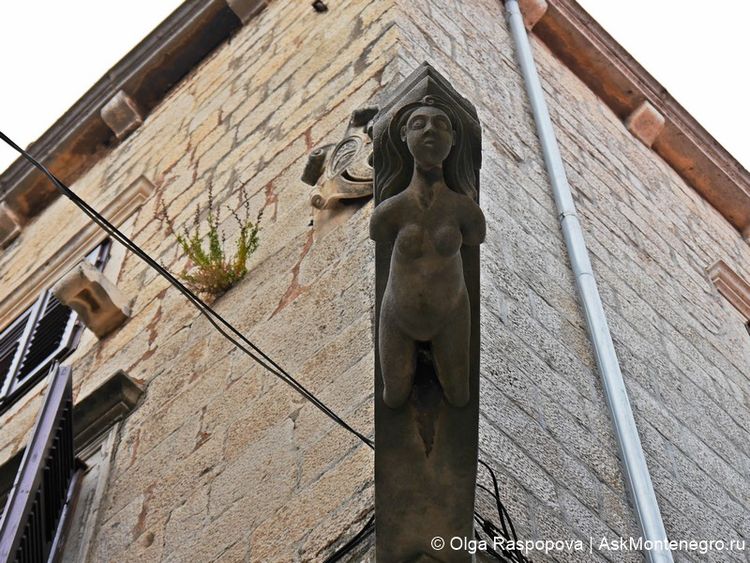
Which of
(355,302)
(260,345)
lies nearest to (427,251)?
(355,302)

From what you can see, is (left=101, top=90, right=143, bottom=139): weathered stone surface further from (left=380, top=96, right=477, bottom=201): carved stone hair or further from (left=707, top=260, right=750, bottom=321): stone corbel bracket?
(left=380, top=96, right=477, bottom=201): carved stone hair

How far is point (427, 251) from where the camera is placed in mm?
2727

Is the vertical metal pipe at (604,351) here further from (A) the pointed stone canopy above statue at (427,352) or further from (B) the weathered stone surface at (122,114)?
(B) the weathered stone surface at (122,114)

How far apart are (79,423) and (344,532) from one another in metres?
1.93

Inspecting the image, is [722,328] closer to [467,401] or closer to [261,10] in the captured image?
[261,10]

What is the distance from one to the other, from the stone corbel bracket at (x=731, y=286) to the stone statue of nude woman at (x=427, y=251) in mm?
4232

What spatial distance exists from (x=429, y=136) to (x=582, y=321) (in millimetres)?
1947

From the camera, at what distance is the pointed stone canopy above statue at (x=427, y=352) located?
2730 mm

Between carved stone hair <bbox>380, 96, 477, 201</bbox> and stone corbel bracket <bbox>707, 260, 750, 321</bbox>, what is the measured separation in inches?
164

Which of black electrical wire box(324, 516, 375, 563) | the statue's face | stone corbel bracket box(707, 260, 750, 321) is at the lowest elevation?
stone corbel bracket box(707, 260, 750, 321)

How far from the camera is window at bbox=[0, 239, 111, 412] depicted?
5766 mm

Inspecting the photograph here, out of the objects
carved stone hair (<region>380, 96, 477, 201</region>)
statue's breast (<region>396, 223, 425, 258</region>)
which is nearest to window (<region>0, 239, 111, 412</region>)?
carved stone hair (<region>380, 96, 477, 201</region>)

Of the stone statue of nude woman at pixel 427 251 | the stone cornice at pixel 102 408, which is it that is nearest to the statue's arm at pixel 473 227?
the stone statue of nude woman at pixel 427 251

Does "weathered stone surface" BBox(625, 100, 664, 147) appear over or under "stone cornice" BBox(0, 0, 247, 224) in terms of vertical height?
over
